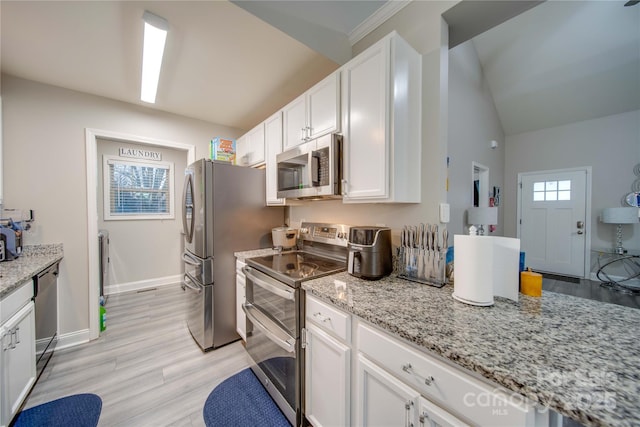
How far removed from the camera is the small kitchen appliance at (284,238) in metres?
2.41

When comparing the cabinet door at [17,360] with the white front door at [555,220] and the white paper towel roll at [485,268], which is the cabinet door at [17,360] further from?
the white front door at [555,220]

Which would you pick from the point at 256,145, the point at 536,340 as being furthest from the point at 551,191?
the point at 256,145

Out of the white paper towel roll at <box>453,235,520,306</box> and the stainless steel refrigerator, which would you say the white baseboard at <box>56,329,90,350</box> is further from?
the white paper towel roll at <box>453,235,520,306</box>

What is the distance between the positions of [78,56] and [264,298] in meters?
2.53

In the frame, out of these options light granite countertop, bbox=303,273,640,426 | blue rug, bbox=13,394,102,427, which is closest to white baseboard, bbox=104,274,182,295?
blue rug, bbox=13,394,102,427

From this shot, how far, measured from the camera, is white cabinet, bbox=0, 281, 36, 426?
130cm

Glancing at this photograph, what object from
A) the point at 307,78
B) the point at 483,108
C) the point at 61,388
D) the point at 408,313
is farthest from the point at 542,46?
the point at 61,388

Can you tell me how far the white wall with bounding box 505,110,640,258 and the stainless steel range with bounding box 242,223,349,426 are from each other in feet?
17.5

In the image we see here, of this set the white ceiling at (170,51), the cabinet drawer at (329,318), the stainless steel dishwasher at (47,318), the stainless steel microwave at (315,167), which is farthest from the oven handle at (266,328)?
the white ceiling at (170,51)

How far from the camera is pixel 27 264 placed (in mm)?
1825

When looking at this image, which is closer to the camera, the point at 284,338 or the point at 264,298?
the point at 284,338

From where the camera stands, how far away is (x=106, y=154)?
11.7 ft

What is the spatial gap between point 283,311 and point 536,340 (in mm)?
1242

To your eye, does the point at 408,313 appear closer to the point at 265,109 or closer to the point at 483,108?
the point at 265,109
